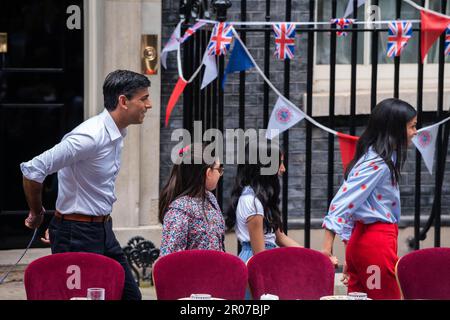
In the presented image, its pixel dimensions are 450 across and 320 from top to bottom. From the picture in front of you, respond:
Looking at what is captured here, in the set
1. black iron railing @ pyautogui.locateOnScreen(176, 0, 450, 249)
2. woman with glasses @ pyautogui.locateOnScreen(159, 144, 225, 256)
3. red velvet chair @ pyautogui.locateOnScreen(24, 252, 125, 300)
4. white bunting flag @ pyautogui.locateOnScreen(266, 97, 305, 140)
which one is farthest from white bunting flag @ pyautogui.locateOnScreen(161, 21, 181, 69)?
red velvet chair @ pyautogui.locateOnScreen(24, 252, 125, 300)

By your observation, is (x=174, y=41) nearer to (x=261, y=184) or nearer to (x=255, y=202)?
(x=261, y=184)

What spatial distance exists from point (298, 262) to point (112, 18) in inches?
139

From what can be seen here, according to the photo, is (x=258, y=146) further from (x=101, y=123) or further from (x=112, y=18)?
(x=112, y=18)

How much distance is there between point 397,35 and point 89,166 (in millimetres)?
2465

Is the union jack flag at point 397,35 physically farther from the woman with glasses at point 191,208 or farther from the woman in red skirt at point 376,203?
the woman with glasses at point 191,208

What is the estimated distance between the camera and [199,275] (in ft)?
19.2

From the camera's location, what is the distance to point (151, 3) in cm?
896

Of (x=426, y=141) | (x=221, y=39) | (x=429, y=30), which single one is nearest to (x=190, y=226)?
(x=221, y=39)

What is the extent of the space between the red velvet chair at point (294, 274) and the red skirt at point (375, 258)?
20cm

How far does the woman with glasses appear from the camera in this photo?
6133mm

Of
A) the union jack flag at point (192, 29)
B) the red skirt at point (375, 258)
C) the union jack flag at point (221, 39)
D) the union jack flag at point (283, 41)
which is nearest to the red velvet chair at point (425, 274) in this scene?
the red skirt at point (375, 258)

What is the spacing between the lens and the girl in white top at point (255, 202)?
6500 mm

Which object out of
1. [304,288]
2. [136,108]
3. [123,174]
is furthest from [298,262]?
[123,174]

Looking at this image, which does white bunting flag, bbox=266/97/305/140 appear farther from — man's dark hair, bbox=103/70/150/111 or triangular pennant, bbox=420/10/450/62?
man's dark hair, bbox=103/70/150/111
